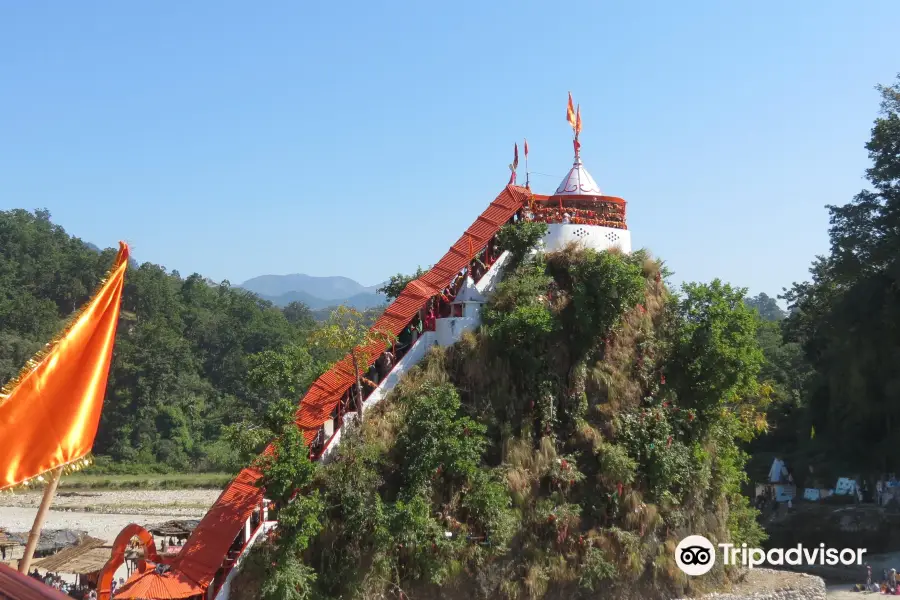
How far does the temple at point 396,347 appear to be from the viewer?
13.7m

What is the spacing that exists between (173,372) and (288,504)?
42877mm

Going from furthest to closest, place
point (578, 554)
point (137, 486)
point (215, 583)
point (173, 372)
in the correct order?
point (173, 372) → point (137, 486) → point (578, 554) → point (215, 583)

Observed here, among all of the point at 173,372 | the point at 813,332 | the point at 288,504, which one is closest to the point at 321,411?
the point at 288,504

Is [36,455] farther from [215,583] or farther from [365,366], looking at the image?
[365,366]

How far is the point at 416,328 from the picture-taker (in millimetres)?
17672

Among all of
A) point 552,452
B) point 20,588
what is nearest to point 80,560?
point 552,452

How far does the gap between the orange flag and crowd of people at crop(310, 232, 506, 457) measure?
37.7ft

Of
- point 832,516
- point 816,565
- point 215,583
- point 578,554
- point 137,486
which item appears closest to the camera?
point 215,583

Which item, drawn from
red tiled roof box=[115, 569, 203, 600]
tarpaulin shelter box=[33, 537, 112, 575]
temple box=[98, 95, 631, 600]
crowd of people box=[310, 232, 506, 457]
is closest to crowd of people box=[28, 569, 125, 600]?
tarpaulin shelter box=[33, 537, 112, 575]

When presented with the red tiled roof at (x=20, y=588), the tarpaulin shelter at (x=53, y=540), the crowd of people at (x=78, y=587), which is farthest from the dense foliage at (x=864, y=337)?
the red tiled roof at (x=20, y=588)

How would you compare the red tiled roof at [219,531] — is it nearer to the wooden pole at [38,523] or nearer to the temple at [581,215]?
the temple at [581,215]

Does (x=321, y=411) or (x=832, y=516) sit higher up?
(x=321, y=411)

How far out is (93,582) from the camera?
18.0 meters

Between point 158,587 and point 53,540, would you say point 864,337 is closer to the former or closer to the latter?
point 158,587
